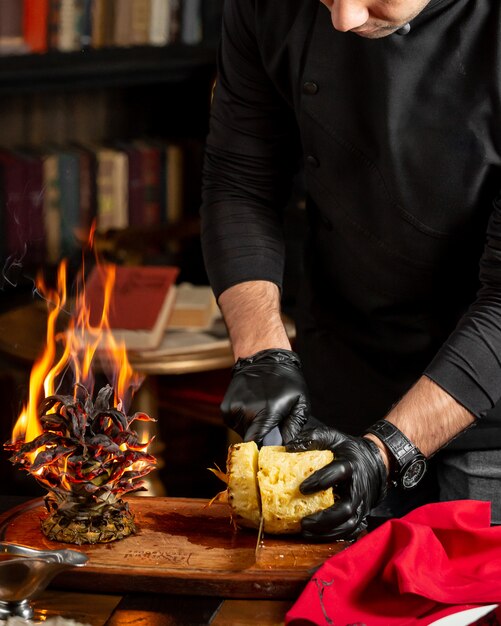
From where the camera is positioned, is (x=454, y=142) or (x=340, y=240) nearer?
(x=454, y=142)

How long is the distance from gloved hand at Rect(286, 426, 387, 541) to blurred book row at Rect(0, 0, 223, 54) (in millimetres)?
1988

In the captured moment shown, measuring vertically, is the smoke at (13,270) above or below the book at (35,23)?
below

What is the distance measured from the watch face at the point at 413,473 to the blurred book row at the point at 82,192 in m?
1.81

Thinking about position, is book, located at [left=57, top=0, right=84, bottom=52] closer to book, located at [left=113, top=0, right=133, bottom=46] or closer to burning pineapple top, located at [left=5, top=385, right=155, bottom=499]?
book, located at [left=113, top=0, right=133, bottom=46]

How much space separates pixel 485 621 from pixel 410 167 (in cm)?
79

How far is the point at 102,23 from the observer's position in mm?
3379

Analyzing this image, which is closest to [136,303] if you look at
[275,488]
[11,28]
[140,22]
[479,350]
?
[11,28]

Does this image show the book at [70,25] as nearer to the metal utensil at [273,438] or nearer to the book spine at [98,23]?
the book spine at [98,23]

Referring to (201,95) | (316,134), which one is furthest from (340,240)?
(201,95)

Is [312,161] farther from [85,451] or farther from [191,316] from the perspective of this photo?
[191,316]

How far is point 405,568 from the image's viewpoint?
1354 millimetres

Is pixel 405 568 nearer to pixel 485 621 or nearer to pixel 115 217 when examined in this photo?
pixel 485 621

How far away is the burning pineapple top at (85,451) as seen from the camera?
153 centimetres

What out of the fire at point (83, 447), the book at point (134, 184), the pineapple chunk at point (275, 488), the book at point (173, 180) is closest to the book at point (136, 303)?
the book at point (134, 184)
